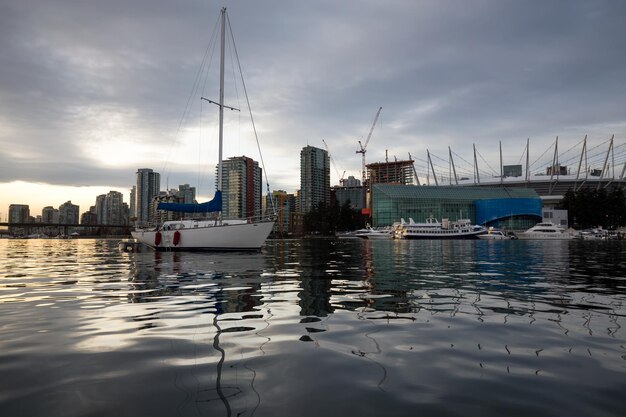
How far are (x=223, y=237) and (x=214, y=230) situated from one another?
114cm

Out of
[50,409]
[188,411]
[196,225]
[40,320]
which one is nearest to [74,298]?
[40,320]

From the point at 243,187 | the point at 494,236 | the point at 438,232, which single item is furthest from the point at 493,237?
the point at 243,187

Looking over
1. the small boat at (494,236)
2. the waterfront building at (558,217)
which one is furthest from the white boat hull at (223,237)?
the waterfront building at (558,217)

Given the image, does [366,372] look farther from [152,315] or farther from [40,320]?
[40,320]

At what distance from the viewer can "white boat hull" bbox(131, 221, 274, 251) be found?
42094 mm

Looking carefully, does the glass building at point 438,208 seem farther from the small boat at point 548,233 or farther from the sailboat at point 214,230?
the sailboat at point 214,230

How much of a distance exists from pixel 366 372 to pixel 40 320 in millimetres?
8469

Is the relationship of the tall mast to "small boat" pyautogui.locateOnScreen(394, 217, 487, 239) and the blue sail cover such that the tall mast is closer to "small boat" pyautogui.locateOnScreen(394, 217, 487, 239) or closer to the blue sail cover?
the blue sail cover

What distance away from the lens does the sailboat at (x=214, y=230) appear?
42.3 metres

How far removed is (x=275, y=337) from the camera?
329 inches

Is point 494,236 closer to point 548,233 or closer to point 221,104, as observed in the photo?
point 548,233

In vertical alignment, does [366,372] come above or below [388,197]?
below

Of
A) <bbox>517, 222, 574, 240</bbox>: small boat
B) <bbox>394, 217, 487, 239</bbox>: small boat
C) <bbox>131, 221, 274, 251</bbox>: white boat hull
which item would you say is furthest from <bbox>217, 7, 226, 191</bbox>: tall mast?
<bbox>517, 222, 574, 240</bbox>: small boat

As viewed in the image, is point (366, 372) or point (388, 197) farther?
point (388, 197)
